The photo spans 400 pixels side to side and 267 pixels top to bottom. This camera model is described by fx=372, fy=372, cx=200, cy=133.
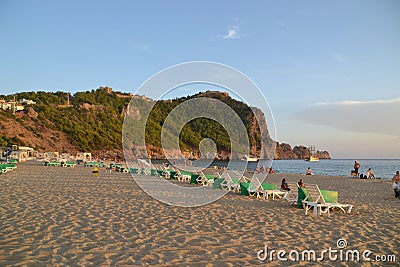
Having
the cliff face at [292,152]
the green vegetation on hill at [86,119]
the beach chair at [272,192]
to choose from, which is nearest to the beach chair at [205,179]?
the beach chair at [272,192]

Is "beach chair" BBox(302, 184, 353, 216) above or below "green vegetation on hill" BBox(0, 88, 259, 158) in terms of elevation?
below

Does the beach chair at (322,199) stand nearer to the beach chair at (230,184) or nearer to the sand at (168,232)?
the sand at (168,232)

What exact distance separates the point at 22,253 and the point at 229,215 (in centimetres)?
435

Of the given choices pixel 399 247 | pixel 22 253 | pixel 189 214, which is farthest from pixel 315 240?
pixel 22 253

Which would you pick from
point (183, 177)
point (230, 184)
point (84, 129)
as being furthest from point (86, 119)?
point (230, 184)

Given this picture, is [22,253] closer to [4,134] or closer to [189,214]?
[189,214]

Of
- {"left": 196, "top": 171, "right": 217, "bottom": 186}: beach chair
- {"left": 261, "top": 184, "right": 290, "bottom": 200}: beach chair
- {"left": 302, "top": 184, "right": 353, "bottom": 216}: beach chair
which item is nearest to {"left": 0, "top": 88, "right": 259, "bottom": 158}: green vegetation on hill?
{"left": 196, "top": 171, "right": 217, "bottom": 186}: beach chair

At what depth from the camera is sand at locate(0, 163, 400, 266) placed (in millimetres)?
4539

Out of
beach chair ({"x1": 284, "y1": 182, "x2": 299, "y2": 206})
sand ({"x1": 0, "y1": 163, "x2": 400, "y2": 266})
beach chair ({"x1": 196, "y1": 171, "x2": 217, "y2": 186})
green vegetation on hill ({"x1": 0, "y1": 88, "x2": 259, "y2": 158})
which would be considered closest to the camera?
sand ({"x1": 0, "y1": 163, "x2": 400, "y2": 266})

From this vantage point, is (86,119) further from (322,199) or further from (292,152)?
(292,152)

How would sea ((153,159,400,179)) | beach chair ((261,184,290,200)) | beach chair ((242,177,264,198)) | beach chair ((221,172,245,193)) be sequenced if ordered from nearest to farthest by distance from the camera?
beach chair ((261,184,290,200)) → beach chair ((242,177,264,198)) → beach chair ((221,172,245,193)) → sea ((153,159,400,179))

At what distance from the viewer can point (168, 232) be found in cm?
600

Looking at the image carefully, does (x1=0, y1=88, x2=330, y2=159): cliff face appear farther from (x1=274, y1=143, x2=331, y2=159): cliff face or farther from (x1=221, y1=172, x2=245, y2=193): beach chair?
(x1=274, y1=143, x2=331, y2=159): cliff face

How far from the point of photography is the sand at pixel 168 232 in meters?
4.54
